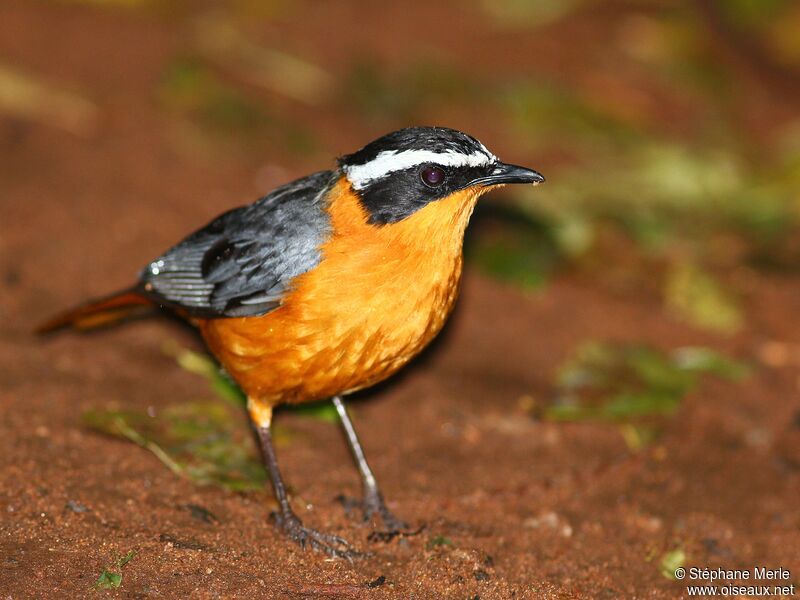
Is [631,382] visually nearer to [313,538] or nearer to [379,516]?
[379,516]

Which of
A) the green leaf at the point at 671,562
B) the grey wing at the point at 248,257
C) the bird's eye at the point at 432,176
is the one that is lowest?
the green leaf at the point at 671,562

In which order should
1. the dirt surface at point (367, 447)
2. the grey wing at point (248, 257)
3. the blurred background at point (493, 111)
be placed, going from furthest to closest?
the blurred background at point (493, 111)
the grey wing at point (248, 257)
the dirt surface at point (367, 447)

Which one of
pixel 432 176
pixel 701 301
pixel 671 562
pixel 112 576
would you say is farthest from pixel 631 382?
pixel 112 576

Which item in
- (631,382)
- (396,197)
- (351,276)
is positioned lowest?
(631,382)

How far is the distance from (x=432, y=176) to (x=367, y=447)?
2076 mm

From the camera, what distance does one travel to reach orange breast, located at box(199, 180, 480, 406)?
544cm

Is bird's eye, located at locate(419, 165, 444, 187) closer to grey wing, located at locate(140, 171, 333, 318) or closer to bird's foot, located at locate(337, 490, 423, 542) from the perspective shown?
grey wing, located at locate(140, 171, 333, 318)

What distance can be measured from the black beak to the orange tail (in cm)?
244

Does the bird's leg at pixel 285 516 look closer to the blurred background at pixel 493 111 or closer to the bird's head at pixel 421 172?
the bird's head at pixel 421 172

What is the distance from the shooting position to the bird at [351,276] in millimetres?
5445

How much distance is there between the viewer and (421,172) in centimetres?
543

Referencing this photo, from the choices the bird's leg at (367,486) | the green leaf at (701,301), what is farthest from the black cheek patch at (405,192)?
the green leaf at (701,301)

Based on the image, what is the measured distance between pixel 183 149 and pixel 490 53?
4509 mm

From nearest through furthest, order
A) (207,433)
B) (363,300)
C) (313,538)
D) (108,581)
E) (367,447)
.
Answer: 1. (108,581)
2. (363,300)
3. (313,538)
4. (207,433)
5. (367,447)
